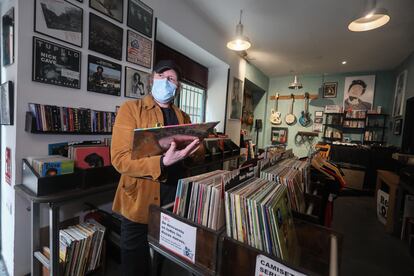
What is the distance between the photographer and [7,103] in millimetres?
1336

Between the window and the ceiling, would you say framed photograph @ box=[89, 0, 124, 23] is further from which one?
the window

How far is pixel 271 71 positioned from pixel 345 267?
4478 mm

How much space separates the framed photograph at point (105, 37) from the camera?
164cm

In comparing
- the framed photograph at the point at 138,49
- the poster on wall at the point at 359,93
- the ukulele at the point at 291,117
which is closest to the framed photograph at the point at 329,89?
the poster on wall at the point at 359,93

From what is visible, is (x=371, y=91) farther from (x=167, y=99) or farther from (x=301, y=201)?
(x=167, y=99)

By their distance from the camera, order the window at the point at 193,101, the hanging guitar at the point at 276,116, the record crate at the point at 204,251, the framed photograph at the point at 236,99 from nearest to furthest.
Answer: the record crate at the point at 204,251
the window at the point at 193,101
the framed photograph at the point at 236,99
the hanging guitar at the point at 276,116

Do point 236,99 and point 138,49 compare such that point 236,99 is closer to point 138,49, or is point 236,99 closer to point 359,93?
point 138,49

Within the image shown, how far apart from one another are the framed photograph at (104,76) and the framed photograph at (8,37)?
457 mm

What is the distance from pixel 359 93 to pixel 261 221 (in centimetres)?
572

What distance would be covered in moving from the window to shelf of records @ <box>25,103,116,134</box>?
5.72 ft

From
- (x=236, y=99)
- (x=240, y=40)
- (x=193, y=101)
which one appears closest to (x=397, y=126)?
(x=236, y=99)

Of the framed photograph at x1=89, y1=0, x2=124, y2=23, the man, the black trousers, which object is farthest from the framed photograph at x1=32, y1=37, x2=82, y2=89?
the black trousers

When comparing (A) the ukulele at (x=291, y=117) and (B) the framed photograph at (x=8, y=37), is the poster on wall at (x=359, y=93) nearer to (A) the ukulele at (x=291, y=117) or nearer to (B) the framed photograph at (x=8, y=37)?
(A) the ukulele at (x=291, y=117)

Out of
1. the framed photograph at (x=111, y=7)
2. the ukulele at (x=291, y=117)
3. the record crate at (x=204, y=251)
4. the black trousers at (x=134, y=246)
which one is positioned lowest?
the black trousers at (x=134, y=246)
